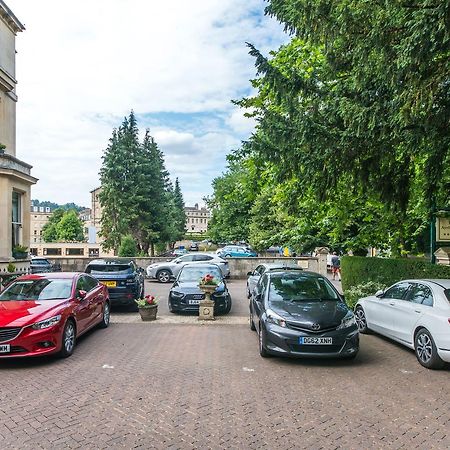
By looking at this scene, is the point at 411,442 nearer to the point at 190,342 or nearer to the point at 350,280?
Answer: the point at 190,342

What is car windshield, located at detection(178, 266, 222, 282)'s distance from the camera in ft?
42.3

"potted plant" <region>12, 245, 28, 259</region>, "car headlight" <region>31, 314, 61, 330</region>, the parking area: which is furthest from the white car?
"potted plant" <region>12, 245, 28, 259</region>

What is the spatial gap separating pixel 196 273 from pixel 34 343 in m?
6.81

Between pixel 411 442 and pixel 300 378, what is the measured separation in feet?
7.08

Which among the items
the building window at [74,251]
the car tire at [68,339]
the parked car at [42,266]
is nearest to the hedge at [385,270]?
the car tire at [68,339]

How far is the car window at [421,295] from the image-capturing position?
721 cm

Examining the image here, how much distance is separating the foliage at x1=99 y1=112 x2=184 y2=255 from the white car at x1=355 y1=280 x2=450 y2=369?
36.0m

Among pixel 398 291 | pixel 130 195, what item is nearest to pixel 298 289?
pixel 398 291

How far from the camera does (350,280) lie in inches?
576

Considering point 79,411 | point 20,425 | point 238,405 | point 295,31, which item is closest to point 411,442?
point 238,405

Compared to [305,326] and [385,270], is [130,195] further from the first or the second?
[305,326]

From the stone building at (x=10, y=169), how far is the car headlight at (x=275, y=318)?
11.3 meters

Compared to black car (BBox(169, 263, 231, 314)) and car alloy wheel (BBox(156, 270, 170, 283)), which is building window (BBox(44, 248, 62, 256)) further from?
black car (BBox(169, 263, 231, 314))

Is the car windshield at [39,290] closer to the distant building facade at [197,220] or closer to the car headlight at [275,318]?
the car headlight at [275,318]
